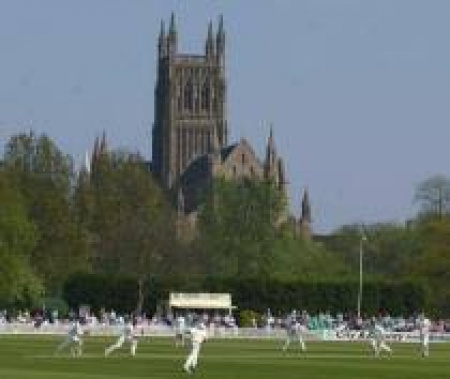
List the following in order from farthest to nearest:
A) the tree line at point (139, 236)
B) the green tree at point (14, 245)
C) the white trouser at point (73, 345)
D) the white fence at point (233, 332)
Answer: the tree line at point (139, 236) < the green tree at point (14, 245) < the white fence at point (233, 332) < the white trouser at point (73, 345)

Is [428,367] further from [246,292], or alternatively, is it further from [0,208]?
[246,292]

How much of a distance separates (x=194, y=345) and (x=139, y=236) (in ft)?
287

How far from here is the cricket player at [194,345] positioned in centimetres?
4804

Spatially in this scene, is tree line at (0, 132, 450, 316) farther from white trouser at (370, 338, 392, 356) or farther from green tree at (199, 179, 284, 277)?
white trouser at (370, 338, 392, 356)

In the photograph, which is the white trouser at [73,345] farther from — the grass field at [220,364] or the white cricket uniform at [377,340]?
the white cricket uniform at [377,340]

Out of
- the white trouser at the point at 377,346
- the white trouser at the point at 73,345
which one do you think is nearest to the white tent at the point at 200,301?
the white trouser at the point at 377,346

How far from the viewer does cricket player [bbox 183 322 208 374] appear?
48.0m

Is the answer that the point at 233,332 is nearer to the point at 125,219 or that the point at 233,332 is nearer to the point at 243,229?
the point at 243,229

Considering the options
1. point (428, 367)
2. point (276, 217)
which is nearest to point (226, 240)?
point (276, 217)

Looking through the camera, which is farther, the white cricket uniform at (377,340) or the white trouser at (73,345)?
the white cricket uniform at (377,340)

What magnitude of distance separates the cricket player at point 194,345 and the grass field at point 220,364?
1.23 ft

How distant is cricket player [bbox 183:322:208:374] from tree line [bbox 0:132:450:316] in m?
60.1

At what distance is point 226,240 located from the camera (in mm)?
141375

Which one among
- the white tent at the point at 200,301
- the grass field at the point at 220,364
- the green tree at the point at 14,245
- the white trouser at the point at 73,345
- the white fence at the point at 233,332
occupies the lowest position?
the grass field at the point at 220,364
